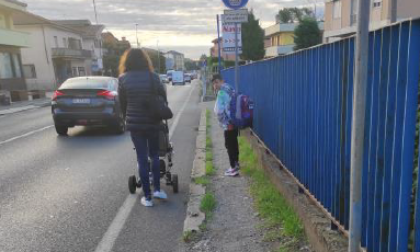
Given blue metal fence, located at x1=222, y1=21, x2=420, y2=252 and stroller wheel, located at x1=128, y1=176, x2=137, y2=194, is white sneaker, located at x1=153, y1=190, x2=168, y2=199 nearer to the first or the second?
stroller wheel, located at x1=128, y1=176, x2=137, y2=194

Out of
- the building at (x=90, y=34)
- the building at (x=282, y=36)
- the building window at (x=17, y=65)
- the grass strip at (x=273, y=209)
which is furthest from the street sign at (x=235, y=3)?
the building at (x=90, y=34)

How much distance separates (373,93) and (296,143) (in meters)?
1.94

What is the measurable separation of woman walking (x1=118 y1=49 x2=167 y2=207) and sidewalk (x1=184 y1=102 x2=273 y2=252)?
1089 mm

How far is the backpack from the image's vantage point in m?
5.32

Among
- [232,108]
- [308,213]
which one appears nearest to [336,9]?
[232,108]

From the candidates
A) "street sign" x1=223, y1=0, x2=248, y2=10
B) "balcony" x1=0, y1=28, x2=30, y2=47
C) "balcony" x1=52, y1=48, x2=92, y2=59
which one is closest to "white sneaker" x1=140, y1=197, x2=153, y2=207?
"street sign" x1=223, y1=0, x2=248, y2=10

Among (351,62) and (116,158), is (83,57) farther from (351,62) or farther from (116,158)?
(351,62)

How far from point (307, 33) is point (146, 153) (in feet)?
139

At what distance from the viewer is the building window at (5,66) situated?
2920 centimetres

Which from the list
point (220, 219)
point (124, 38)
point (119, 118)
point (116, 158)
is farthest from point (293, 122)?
point (124, 38)

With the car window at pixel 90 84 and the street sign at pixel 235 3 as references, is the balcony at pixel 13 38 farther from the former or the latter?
the street sign at pixel 235 3

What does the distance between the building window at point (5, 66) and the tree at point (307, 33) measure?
30975 millimetres

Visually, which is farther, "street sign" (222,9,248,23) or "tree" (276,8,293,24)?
"tree" (276,8,293,24)

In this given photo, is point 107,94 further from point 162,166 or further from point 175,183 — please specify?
point 175,183
